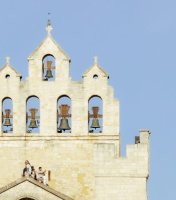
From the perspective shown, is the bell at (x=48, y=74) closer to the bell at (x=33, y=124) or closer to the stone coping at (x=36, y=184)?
the bell at (x=33, y=124)

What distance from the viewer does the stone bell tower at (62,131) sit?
99938mm

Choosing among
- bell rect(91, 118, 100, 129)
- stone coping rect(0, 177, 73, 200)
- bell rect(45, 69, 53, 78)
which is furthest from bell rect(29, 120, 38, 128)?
stone coping rect(0, 177, 73, 200)

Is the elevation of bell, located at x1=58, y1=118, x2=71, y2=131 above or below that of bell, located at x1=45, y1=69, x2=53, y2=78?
below

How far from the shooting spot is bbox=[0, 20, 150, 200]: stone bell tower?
328ft

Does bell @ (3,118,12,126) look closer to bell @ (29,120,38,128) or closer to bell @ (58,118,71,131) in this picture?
bell @ (29,120,38,128)

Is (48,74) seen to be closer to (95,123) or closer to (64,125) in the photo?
(64,125)

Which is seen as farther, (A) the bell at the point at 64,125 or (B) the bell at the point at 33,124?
(B) the bell at the point at 33,124

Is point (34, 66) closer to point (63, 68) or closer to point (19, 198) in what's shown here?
point (63, 68)

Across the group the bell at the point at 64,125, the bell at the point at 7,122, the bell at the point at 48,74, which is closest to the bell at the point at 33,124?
the bell at the point at 7,122

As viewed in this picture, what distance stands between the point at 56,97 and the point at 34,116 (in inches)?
60.1

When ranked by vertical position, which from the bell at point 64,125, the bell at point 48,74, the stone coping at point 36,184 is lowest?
the stone coping at point 36,184

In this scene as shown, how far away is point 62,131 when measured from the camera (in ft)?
335

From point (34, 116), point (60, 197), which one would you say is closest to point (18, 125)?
point (34, 116)

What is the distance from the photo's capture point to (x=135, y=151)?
99.8 meters
